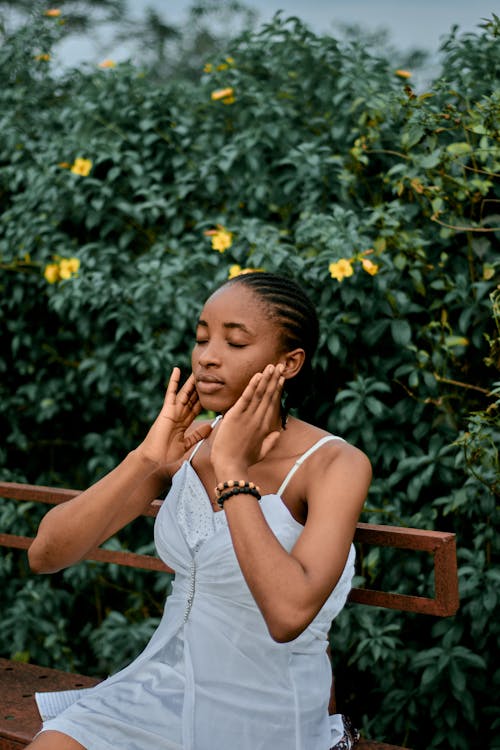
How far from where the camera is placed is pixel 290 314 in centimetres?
194

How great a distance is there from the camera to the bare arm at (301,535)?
159 cm

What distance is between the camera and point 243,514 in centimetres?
164

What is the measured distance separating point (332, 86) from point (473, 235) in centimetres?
102

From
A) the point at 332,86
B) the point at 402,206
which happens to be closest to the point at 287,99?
the point at 332,86

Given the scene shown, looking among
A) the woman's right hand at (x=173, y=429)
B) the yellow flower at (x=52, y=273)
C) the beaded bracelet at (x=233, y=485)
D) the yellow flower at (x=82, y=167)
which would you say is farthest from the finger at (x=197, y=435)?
the yellow flower at (x=82, y=167)

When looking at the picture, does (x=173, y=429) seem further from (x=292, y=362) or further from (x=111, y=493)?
(x=292, y=362)

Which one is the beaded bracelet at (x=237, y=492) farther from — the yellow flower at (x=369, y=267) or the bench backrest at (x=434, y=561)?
the yellow flower at (x=369, y=267)

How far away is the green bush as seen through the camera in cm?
278

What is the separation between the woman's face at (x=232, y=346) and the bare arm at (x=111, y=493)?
0.11 m

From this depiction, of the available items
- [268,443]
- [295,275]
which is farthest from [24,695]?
[295,275]

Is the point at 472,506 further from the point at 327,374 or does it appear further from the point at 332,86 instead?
the point at 332,86

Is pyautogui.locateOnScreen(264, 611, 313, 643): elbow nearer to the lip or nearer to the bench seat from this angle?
the lip

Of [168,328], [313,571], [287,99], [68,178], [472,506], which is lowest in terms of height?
[313,571]

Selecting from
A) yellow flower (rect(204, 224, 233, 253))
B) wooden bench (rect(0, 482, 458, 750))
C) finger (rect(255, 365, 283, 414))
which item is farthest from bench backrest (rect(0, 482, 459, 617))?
yellow flower (rect(204, 224, 233, 253))
